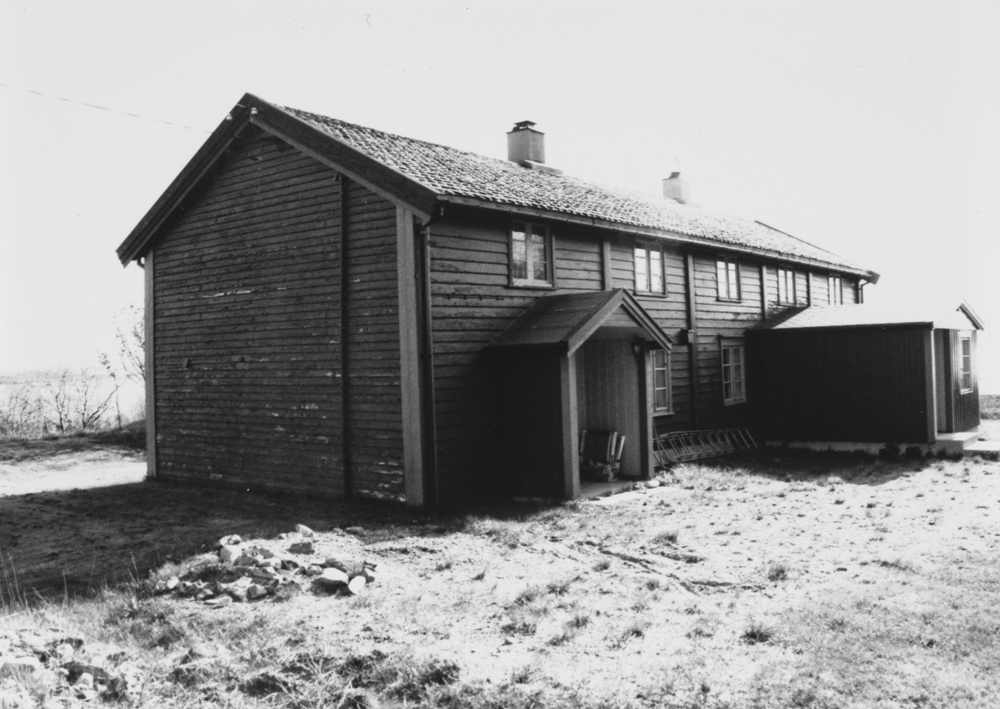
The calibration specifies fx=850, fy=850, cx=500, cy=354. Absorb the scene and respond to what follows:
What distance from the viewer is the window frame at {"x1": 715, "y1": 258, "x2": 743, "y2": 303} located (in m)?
20.0

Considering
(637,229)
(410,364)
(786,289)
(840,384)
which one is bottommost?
(840,384)

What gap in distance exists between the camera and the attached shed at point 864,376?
18281mm

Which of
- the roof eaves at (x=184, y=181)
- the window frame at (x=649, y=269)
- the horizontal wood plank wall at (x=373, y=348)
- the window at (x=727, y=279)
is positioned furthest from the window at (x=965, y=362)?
the roof eaves at (x=184, y=181)

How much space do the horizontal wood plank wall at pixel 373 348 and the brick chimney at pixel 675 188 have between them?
632 inches

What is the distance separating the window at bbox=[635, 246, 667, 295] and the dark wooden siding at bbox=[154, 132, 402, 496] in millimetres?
6323

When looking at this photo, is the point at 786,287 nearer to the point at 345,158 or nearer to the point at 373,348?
the point at 373,348

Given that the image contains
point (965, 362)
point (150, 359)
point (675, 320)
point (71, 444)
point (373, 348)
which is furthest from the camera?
point (71, 444)

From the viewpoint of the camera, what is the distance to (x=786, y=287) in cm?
2309

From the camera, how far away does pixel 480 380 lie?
13.4 meters

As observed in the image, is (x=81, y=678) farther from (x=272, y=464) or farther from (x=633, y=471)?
(x=633, y=471)

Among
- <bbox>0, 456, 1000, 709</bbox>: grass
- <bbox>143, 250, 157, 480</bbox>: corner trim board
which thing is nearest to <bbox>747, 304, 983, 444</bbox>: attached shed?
<bbox>0, 456, 1000, 709</bbox>: grass

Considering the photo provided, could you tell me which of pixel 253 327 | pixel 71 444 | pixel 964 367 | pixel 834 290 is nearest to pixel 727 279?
pixel 964 367

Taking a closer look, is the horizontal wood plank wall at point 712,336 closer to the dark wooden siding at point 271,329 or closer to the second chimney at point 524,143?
the second chimney at point 524,143

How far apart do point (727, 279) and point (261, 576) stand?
A: 49.0 ft
